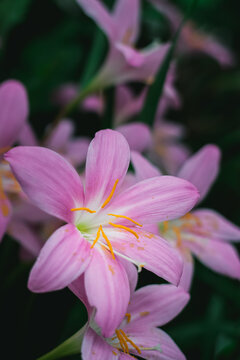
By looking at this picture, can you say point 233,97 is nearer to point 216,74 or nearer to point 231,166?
point 216,74

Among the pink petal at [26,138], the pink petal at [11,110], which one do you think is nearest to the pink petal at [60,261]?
the pink petal at [11,110]

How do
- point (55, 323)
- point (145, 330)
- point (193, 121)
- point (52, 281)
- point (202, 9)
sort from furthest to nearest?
point (202, 9), point (193, 121), point (55, 323), point (145, 330), point (52, 281)

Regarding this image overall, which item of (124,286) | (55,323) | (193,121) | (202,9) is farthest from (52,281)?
(202,9)

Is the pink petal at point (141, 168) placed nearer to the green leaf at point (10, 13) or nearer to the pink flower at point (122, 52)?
the pink flower at point (122, 52)

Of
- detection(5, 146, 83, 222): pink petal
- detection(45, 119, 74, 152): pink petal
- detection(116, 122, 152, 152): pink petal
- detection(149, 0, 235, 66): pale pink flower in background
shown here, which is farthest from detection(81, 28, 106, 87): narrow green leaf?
detection(5, 146, 83, 222): pink petal

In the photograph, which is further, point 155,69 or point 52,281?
point 155,69

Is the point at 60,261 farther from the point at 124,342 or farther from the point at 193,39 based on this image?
the point at 193,39
